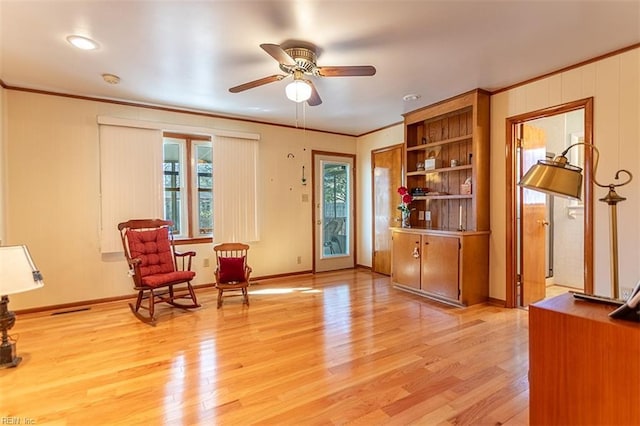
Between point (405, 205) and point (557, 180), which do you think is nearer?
point (557, 180)

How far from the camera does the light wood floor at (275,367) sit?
1.85 metres

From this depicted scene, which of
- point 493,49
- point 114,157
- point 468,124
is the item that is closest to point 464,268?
point 468,124

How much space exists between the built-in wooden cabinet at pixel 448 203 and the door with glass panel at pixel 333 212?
1487 millimetres

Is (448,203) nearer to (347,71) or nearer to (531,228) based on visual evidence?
(531,228)

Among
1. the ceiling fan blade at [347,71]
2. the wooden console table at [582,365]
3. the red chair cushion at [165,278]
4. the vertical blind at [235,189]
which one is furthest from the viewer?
the vertical blind at [235,189]

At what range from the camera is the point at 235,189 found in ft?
15.8

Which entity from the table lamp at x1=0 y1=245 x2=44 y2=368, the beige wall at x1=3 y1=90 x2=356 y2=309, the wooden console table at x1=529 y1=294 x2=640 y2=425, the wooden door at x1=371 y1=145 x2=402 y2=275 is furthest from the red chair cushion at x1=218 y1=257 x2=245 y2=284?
the wooden console table at x1=529 y1=294 x2=640 y2=425

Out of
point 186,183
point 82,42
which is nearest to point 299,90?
point 82,42

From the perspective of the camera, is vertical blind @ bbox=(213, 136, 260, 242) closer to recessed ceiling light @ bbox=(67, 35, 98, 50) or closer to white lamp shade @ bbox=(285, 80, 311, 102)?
recessed ceiling light @ bbox=(67, 35, 98, 50)

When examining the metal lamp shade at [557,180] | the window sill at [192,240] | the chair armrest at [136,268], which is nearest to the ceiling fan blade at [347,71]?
the metal lamp shade at [557,180]

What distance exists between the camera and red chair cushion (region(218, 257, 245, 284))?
154 inches

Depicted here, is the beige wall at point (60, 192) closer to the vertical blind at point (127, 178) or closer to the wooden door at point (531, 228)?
the vertical blind at point (127, 178)

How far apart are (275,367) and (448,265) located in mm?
2414

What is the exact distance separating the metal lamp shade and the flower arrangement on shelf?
3.02m
